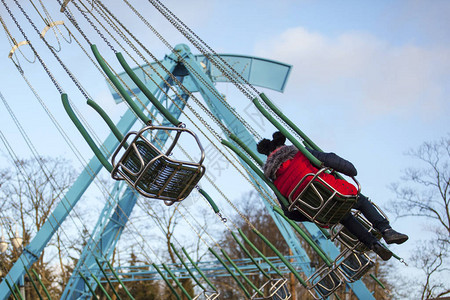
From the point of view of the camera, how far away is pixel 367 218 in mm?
4258

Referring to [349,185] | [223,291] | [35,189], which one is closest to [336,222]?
[349,185]

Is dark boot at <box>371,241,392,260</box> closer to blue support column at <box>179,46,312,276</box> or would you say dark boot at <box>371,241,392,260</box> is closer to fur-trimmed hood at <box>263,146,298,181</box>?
fur-trimmed hood at <box>263,146,298,181</box>

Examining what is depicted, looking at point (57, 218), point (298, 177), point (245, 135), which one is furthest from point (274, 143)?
point (57, 218)

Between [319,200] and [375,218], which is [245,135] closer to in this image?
[375,218]

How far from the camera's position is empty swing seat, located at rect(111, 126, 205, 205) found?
3.29 metres

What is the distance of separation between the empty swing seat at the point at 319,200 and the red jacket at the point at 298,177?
44 mm

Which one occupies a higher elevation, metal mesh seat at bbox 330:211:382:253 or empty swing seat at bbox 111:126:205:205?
empty swing seat at bbox 111:126:205:205

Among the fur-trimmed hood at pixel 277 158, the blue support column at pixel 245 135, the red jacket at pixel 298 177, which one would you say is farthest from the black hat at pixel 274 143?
the blue support column at pixel 245 135

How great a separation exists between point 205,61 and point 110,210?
419 cm

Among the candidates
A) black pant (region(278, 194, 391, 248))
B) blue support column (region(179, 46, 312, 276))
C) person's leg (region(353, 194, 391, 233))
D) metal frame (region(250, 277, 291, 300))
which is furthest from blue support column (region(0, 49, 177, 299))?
person's leg (region(353, 194, 391, 233))

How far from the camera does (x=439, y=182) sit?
14664 millimetres

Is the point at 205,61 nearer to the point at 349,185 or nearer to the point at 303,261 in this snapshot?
the point at 303,261

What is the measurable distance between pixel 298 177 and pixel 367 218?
77 centimetres

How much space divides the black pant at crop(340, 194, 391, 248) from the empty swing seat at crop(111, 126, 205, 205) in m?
1.45
